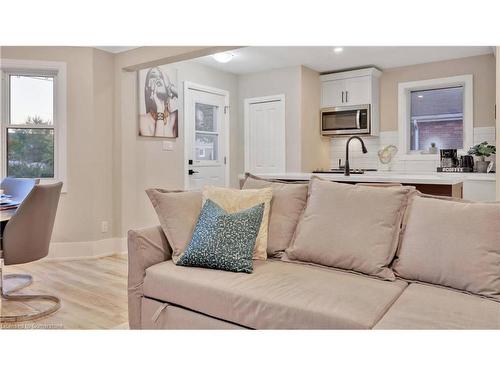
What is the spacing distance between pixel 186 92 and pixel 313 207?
11.7 ft

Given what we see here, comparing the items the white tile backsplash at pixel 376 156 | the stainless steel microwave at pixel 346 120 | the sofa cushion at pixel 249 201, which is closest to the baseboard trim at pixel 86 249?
the sofa cushion at pixel 249 201

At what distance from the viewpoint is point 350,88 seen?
18.9 feet

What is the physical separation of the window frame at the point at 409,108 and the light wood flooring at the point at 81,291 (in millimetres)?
4165

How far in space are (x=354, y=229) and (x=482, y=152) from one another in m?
3.60

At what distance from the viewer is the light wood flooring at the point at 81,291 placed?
2.45m

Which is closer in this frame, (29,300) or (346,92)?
(29,300)

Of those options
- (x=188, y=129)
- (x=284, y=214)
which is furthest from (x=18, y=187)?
(x=284, y=214)

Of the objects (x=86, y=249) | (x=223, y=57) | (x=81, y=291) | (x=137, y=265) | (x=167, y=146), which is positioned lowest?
(x=81, y=291)

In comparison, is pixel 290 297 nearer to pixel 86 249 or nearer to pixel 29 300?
pixel 29 300

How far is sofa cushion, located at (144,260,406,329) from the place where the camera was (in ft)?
4.97

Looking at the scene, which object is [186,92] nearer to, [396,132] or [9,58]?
[9,58]

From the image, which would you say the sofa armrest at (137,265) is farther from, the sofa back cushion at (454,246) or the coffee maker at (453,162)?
the coffee maker at (453,162)

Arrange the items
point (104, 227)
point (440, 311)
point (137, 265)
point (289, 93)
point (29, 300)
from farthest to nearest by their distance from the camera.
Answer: point (289, 93) → point (104, 227) → point (29, 300) → point (137, 265) → point (440, 311)

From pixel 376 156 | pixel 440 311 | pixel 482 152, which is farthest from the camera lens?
pixel 376 156
